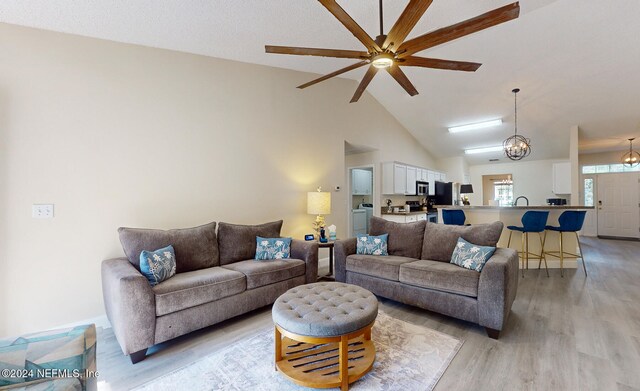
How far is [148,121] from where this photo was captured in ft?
9.93

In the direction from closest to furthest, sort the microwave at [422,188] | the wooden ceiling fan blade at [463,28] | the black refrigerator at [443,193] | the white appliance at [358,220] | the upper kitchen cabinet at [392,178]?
the wooden ceiling fan blade at [463,28] → the upper kitchen cabinet at [392,178] → the white appliance at [358,220] → the microwave at [422,188] → the black refrigerator at [443,193]

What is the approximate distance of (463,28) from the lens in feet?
5.96

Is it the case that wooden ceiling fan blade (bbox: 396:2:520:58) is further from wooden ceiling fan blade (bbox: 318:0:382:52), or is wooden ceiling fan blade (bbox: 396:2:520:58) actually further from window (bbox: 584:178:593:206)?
window (bbox: 584:178:593:206)

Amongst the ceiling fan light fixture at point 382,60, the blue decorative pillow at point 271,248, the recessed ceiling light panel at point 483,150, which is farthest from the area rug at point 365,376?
the recessed ceiling light panel at point 483,150

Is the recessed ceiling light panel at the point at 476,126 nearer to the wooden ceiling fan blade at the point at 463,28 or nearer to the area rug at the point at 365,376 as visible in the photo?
the wooden ceiling fan blade at the point at 463,28

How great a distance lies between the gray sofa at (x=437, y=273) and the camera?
7.84 ft

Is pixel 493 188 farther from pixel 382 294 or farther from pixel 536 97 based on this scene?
pixel 382 294

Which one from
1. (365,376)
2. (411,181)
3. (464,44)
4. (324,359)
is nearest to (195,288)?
(324,359)

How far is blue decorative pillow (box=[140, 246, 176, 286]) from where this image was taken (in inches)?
92.8

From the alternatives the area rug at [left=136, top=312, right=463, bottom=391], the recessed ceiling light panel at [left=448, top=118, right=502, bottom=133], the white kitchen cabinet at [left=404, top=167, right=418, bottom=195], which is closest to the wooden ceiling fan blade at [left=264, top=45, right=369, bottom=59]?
the area rug at [left=136, top=312, right=463, bottom=391]

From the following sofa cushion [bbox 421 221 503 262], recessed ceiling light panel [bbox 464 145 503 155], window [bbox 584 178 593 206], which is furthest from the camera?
window [bbox 584 178 593 206]

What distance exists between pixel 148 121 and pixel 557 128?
7.74 meters

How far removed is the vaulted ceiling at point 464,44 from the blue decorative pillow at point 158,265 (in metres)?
2.18

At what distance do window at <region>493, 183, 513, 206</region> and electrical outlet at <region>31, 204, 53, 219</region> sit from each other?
1144 cm
